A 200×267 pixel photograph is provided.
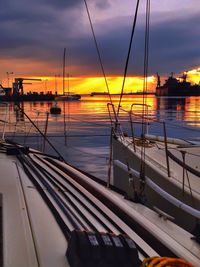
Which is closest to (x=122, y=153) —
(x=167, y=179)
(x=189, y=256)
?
(x=167, y=179)

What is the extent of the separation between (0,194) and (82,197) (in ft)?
2.27

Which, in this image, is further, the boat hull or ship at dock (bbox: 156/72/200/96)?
ship at dock (bbox: 156/72/200/96)

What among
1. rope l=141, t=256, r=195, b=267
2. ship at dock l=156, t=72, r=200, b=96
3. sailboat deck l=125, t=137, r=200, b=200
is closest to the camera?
rope l=141, t=256, r=195, b=267

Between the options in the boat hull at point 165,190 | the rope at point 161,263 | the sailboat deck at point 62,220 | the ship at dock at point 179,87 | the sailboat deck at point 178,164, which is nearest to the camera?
the rope at point 161,263

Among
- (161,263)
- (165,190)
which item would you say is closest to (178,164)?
(165,190)

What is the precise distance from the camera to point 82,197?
139 inches

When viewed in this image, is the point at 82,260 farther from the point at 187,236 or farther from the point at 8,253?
the point at 187,236

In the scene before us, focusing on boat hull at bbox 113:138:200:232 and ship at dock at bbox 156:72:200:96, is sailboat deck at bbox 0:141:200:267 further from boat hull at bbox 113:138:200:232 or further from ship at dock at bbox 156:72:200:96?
ship at dock at bbox 156:72:200:96

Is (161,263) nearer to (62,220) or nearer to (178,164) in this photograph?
(62,220)

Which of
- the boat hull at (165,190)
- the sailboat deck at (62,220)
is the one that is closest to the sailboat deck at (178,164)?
the boat hull at (165,190)

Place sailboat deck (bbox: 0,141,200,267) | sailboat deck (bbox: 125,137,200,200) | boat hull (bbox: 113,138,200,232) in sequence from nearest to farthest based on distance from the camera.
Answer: sailboat deck (bbox: 0,141,200,267), boat hull (bbox: 113,138,200,232), sailboat deck (bbox: 125,137,200,200)

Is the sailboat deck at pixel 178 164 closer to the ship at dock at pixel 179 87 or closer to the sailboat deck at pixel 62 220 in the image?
the sailboat deck at pixel 62 220

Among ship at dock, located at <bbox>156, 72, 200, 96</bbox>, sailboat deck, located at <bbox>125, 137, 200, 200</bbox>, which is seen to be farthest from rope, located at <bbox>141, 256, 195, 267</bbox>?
ship at dock, located at <bbox>156, 72, 200, 96</bbox>

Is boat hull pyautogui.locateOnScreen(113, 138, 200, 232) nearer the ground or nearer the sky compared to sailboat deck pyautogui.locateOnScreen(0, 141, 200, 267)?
nearer the ground
